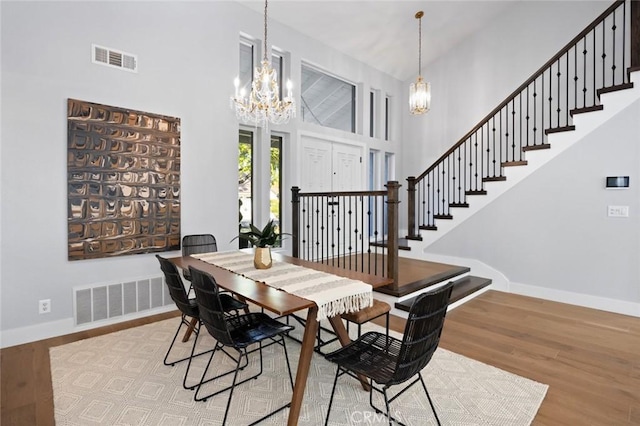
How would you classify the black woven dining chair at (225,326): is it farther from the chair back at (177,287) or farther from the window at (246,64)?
the window at (246,64)

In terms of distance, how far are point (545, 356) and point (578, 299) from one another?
1.86 meters

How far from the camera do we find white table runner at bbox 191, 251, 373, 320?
198 centimetres

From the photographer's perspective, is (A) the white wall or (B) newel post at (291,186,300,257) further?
(B) newel post at (291,186,300,257)

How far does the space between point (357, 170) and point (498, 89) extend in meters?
2.73

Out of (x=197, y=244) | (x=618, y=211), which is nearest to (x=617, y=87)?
(x=618, y=211)

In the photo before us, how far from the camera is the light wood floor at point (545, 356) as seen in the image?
2131 millimetres

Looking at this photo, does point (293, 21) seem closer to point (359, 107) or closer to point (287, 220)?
point (359, 107)

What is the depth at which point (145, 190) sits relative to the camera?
3.67 m

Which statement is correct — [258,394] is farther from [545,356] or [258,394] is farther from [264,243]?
[545,356]

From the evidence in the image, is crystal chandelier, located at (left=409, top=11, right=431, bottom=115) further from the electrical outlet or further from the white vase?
the electrical outlet

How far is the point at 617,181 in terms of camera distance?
12.6 ft

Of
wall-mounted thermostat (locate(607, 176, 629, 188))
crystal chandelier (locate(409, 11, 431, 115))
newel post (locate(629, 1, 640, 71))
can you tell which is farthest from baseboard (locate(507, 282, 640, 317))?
crystal chandelier (locate(409, 11, 431, 115))

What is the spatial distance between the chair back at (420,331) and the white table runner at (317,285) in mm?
477

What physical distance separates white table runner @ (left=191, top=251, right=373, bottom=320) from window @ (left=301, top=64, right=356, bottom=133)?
3.22 m
